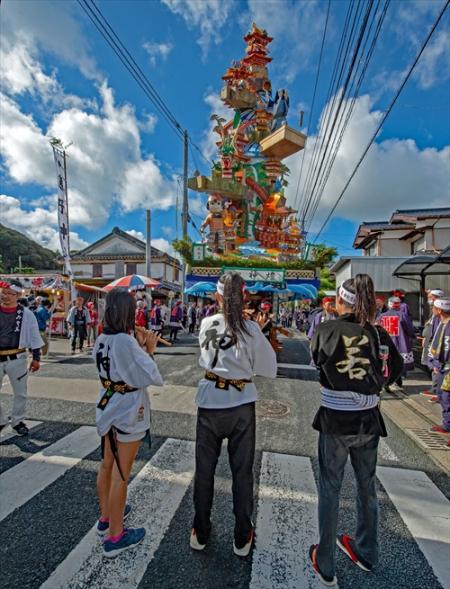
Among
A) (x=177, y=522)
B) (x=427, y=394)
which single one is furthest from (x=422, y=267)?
(x=177, y=522)

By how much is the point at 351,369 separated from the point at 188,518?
6.21ft

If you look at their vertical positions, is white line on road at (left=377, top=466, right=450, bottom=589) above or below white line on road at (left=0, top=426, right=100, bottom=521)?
below

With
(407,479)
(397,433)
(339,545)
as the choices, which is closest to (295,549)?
(339,545)

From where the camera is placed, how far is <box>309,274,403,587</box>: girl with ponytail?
2092mm

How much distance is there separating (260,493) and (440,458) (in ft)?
7.99

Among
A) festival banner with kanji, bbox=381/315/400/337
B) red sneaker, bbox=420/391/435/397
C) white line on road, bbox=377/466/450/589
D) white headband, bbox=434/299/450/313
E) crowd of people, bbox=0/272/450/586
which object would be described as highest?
white headband, bbox=434/299/450/313

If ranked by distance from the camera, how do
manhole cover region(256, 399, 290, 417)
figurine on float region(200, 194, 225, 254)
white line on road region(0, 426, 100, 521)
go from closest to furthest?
white line on road region(0, 426, 100, 521)
manhole cover region(256, 399, 290, 417)
figurine on float region(200, 194, 225, 254)

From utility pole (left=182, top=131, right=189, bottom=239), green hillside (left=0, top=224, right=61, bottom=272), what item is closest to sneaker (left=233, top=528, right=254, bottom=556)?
utility pole (left=182, top=131, right=189, bottom=239)

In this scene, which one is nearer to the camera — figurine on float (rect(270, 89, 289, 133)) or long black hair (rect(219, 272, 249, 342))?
long black hair (rect(219, 272, 249, 342))

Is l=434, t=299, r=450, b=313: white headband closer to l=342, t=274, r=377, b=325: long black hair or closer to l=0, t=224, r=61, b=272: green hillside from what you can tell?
l=342, t=274, r=377, b=325: long black hair

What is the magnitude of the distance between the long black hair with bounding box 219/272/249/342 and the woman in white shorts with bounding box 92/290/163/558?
635 mm

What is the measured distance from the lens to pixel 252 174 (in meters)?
15.2

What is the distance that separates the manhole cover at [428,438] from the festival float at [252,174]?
30.2ft

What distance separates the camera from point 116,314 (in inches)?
90.7
